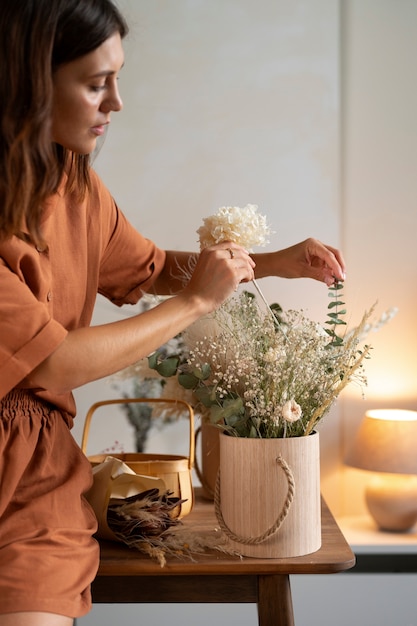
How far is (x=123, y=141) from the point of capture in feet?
9.02

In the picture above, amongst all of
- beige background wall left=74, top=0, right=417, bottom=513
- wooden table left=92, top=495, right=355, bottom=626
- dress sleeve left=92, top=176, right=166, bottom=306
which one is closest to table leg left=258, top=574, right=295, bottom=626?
wooden table left=92, top=495, right=355, bottom=626

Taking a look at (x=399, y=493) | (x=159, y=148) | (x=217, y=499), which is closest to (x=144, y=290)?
(x=217, y=499)

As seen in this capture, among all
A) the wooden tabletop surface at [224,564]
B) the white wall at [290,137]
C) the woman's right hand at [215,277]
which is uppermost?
the white wall at [290,137]

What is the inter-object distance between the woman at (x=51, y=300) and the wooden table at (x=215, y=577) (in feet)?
0.34

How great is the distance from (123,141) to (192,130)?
238mm

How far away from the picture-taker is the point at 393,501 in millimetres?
2607

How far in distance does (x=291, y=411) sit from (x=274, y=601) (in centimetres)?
34

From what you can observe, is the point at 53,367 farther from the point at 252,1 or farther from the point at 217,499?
the point at 252,1

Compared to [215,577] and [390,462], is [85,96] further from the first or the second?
[390,462]

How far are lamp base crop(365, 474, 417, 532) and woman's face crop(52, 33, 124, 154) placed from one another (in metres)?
1.67

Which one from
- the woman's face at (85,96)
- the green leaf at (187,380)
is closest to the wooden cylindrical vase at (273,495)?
the green leaf at (187,380)

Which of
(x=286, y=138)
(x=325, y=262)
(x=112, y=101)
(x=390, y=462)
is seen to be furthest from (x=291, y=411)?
(x=286, y=138)

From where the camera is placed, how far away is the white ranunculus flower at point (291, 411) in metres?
1.39

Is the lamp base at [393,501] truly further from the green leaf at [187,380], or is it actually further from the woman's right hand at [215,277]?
the woman's right hand at [215,277]
